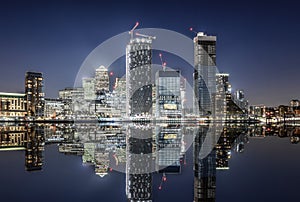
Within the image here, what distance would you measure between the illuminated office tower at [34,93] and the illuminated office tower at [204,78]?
82.6m

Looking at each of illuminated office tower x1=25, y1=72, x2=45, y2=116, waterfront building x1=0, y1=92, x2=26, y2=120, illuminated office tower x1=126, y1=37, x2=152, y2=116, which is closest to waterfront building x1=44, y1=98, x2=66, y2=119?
illuminated office tower x1=25, y1=72, x2=45, y2=116

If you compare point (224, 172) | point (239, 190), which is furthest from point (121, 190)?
point (224, 172)

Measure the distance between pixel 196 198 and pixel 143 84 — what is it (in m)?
176

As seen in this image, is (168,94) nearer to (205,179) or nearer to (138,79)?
(138,79)

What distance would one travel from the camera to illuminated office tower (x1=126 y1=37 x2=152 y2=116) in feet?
579

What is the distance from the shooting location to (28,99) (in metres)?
150

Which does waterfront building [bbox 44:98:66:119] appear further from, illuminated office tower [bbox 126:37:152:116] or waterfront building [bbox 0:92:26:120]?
illuminated office tower [bbox 126:37:152:116]

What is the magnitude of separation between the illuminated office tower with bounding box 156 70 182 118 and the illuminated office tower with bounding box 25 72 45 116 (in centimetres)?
5800

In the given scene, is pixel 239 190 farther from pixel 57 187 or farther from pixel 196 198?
pixel 57 187

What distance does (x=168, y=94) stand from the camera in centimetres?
18388

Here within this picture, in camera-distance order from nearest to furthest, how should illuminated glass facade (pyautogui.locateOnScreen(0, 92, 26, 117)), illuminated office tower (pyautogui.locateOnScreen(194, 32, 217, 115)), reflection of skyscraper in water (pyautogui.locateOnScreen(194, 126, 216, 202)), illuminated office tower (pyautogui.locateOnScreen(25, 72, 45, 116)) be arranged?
reflection of skyscraper in water (pyautogui.locateOnScreen(194, 126, 216, 202)) < illuminated glass facade (pyautogui.locateOnScreen(0, 92, 26, 117)) < illuminated office tower (pyautogui.locateOnScreen(25, 72, 45, 116)) < illuminated office tower (pyautogui.locateOnScreen(194, 32, 217, 115))

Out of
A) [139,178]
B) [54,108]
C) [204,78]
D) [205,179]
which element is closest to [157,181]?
[139,178]

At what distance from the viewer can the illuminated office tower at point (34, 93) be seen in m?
150

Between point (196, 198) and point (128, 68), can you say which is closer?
point (196, 198)
